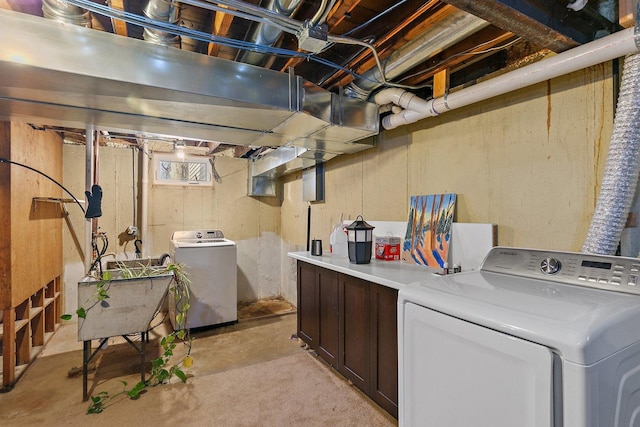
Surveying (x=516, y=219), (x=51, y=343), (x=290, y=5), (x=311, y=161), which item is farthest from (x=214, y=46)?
(x=51, y=343)

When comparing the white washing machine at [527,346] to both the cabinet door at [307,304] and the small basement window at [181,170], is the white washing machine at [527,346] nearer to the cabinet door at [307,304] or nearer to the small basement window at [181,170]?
the cabinet door at [307,304]

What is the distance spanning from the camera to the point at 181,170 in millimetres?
4430

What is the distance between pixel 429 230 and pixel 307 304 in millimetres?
1405

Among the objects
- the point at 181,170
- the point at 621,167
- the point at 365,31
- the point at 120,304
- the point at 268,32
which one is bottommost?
the point at 120,304

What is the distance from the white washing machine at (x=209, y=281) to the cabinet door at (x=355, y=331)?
72.1 inches

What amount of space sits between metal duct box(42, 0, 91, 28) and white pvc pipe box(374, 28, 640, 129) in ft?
6.27

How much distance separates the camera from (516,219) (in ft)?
6.08

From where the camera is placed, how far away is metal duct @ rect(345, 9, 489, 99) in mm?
1538

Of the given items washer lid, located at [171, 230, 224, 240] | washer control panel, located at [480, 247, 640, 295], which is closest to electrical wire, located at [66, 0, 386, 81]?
washer control panel, located at [480, 247, 640, 295]

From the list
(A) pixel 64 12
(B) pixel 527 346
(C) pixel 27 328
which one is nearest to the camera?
(B) pixel 527 346

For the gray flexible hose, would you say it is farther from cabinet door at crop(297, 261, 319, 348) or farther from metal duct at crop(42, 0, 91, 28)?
metal duct at crop(42, 0, 91, 28)

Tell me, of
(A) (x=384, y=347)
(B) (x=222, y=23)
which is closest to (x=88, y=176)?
(B) (x=222, y=23)

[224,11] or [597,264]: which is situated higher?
[224,11]

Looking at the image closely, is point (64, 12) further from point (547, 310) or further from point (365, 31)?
point (547, 310)
